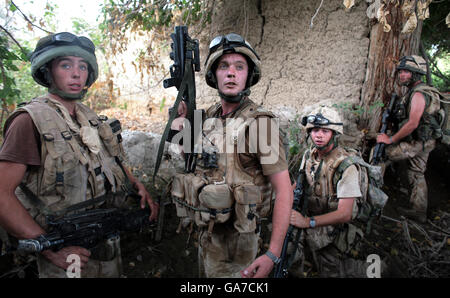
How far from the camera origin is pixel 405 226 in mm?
3627

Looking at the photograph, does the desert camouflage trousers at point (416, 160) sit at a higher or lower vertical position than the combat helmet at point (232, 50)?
lower

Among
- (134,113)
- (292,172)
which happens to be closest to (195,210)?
(292,172)

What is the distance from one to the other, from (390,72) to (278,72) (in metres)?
1.82

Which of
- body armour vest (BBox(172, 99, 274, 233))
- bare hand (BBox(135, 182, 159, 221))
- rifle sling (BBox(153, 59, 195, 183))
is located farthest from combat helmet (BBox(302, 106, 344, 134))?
bare hand (BBox(135, 182, 159, 221))

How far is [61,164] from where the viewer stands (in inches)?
65.1

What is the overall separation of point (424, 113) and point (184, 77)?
4091mm

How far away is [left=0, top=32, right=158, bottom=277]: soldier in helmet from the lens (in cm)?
153

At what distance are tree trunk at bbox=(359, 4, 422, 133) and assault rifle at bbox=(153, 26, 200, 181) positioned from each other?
3.45 meters

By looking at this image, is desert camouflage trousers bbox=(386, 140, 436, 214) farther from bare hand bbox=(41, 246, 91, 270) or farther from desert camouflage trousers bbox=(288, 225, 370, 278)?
bare hand bbox=(41, 246, 91, 270)

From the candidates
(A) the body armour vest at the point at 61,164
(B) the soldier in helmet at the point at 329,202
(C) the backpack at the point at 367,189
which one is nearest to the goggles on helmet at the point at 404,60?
(B) the soldier in helmet at the point at 329,202

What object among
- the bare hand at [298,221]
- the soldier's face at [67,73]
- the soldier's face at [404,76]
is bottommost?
the bare hand at [298,221]

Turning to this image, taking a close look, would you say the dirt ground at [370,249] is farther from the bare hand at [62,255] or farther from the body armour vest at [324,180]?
the bare hand at [62,255]

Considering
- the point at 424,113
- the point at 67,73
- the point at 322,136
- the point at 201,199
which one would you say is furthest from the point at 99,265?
the point at 424,113

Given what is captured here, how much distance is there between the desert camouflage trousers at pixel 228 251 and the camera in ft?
6.08
